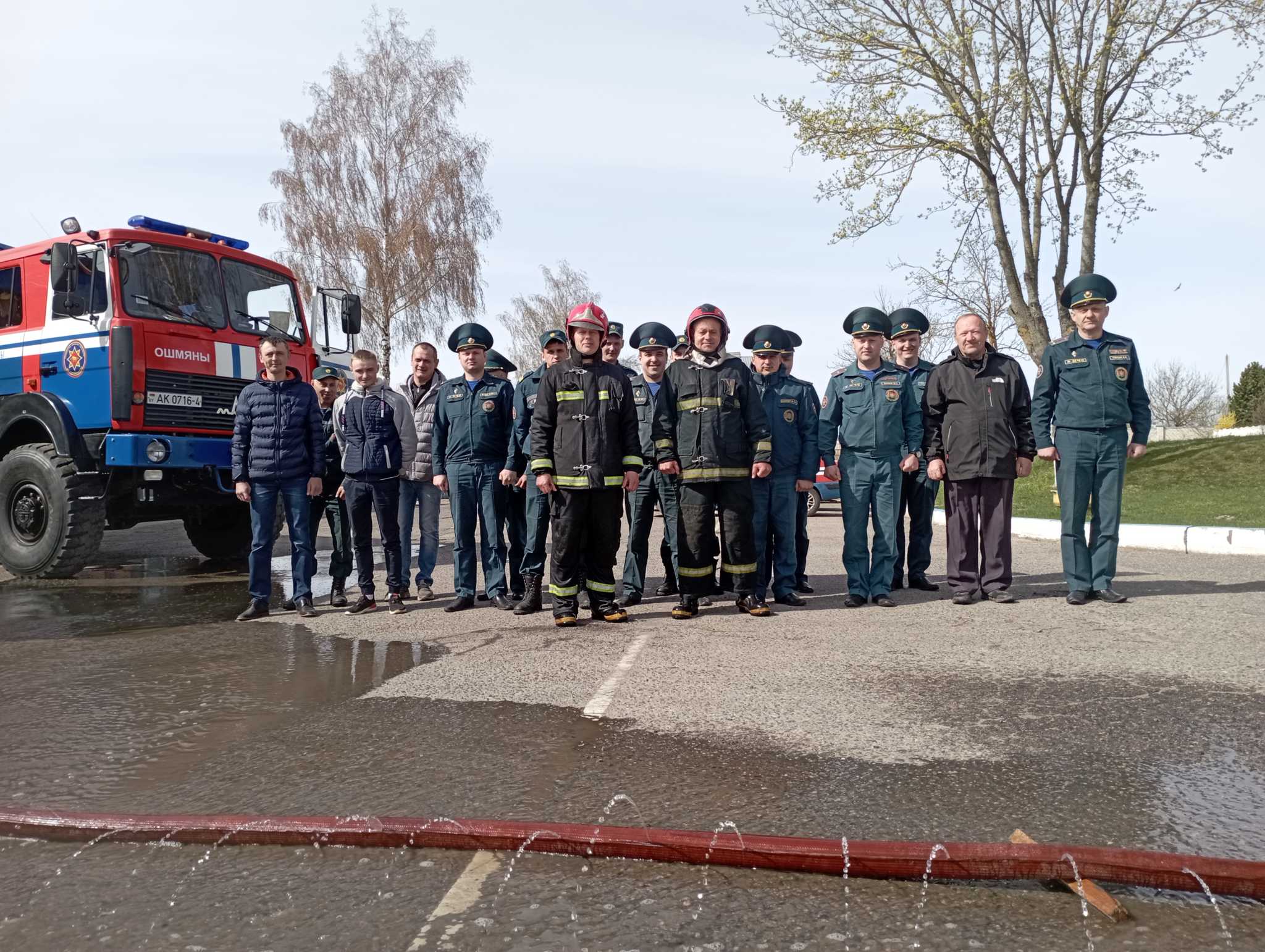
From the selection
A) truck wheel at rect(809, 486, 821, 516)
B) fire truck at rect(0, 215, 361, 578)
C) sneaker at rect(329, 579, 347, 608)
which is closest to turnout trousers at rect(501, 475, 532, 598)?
sneaker at rect(329, 579, 347, 608)

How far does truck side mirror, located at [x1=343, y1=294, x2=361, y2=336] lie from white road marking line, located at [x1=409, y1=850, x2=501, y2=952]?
877 cm

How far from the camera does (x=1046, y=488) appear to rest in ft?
60.1

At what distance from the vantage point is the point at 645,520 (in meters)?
7.56

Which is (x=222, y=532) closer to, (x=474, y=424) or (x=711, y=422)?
(x=474, y=424)

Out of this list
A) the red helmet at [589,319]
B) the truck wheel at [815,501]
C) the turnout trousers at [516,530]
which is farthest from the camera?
the truck wheel at [815,501]

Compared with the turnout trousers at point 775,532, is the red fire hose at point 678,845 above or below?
below

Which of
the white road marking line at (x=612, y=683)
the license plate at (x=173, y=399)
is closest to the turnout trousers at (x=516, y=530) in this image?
the white road marking line at (x=612, y=683)

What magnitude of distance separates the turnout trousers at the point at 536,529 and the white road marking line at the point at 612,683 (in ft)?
4.70

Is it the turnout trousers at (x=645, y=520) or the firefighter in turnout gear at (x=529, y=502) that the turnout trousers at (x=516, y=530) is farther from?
the turnout trousers at (x=645, y=520)

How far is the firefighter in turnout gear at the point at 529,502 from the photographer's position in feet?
22.8

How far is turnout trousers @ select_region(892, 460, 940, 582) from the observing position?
313 inches

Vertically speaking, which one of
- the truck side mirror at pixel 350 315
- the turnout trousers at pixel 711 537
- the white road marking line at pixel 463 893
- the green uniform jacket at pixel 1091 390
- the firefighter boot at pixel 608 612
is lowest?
the white road marking line at pixel 463 893

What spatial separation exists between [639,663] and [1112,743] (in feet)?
7.44

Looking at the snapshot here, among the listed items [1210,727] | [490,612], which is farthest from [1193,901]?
[490,612]
